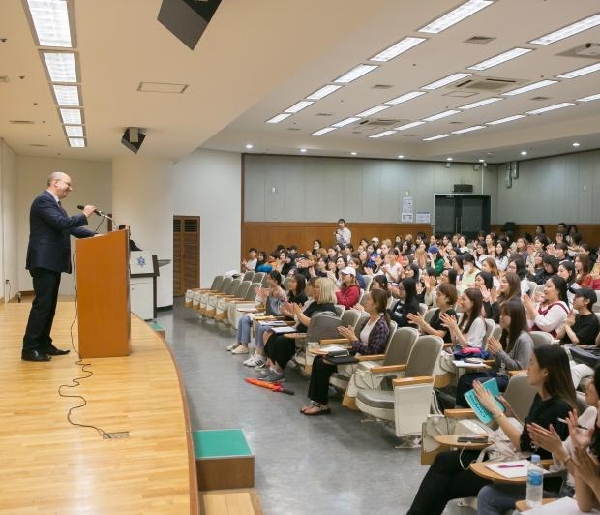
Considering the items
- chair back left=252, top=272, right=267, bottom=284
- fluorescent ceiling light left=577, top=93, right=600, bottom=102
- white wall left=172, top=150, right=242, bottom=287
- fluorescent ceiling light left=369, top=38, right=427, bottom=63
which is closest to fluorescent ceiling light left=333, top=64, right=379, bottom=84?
fluorescent ceiling light left=369, top=38, right=427, bottom=63

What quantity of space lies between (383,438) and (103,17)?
13.5ft

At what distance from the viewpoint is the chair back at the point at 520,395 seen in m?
4.12

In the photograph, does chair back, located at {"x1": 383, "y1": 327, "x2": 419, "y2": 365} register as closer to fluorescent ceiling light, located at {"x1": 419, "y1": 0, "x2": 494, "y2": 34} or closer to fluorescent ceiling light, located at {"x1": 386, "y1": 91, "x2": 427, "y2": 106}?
fluorescent ceiling light, located at {"x1": 419, "y1": 0, "x2": 494, "y2": 34}

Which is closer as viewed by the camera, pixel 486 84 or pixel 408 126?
pixel 486 84

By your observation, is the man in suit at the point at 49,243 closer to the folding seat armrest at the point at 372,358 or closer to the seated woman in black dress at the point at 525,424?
the folding seat armrest at the point at 372,358

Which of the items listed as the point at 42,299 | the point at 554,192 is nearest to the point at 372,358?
the point at 42,299

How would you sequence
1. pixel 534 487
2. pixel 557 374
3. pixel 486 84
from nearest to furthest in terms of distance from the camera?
1. pixel 534 487
2. pixel 557 374
3. pixel 486 84

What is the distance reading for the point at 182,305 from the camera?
1525 cm

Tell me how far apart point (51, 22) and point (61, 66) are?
1368 millimetres

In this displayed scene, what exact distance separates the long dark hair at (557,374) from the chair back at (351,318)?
11.4ft

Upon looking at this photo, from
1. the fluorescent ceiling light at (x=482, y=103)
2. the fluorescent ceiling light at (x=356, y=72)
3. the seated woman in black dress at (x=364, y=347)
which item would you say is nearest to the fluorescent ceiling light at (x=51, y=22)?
the seated woman in black dress at (x=364, y=347)

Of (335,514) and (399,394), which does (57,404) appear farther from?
(399,394)

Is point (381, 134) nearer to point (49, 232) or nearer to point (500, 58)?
point (500, 58)

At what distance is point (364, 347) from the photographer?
20.7 feet
